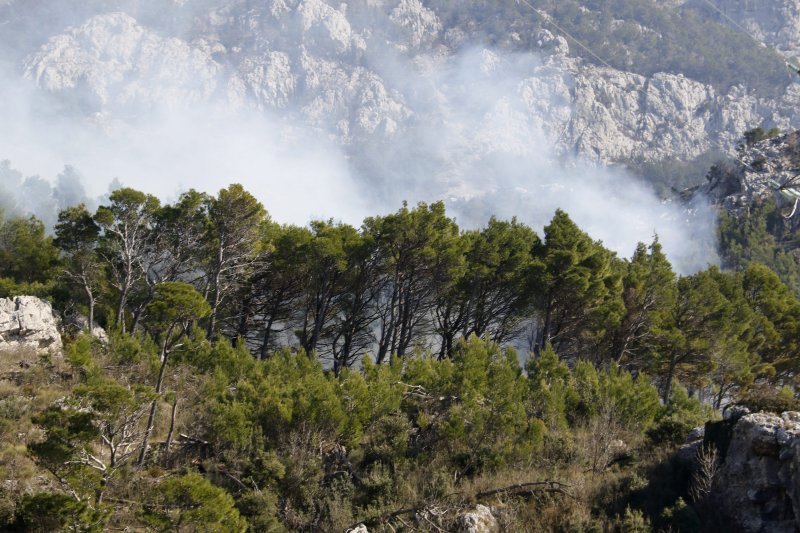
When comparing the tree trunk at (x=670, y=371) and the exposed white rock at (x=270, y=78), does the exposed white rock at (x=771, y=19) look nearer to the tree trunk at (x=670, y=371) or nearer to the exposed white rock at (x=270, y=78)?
the exposed white rock at (x=270, y=78)

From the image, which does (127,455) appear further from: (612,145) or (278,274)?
(612,145)

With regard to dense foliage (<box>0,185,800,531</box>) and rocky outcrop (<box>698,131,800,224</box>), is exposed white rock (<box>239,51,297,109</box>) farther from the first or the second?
dense foliage (<box>0,185,800,531</box>)

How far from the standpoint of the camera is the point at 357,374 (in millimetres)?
12844

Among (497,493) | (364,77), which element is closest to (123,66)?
(364,77)

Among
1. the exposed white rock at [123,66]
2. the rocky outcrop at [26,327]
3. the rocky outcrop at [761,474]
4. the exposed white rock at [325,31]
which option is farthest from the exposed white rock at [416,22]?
the rocky outcrop at [761,474]

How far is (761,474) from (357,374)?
7.23 meters

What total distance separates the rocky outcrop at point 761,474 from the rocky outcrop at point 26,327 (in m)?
14.6

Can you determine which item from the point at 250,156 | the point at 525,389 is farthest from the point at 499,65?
the point at 525,389

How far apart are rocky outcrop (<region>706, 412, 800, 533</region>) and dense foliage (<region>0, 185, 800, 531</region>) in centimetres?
69

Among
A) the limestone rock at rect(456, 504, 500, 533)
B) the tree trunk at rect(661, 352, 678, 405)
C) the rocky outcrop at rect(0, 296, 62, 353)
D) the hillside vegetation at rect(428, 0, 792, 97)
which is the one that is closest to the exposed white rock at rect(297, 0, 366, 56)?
the hillside vegetation at rect(428, 0, 792, 97)

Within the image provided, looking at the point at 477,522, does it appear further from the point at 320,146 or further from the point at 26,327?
the point at 320,146

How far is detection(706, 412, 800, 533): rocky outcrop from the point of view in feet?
27.8

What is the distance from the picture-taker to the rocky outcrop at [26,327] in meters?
15.6

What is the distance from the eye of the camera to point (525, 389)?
1438 centimetres
